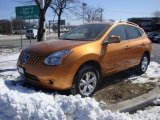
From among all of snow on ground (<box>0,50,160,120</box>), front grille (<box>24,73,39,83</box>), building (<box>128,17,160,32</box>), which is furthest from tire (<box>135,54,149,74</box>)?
building (<box>128,17,160,32</box>)

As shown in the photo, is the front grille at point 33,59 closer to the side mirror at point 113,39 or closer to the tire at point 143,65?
the side mirror at point 113,39

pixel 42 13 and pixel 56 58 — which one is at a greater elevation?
pixel 42 13

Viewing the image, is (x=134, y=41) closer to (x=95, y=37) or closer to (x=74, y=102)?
(x=95, y=37)

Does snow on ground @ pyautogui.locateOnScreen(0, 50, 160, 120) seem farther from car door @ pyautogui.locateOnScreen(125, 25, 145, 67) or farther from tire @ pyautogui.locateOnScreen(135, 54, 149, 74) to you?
tire @ pyautogui.locateOnScreen(135, 54, 149, 74)

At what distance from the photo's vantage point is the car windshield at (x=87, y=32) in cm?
662

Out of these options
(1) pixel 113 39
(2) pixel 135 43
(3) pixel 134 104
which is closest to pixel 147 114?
(3) pixel 134 104

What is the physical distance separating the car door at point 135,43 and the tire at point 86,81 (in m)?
1.73

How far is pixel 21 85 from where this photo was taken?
633 centimetres

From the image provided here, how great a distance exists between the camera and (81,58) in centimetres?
570

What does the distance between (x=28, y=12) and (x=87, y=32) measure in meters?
8.71

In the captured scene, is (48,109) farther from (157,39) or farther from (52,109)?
(157,39)

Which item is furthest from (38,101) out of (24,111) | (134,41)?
(134,41)

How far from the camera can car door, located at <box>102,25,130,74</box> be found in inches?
255

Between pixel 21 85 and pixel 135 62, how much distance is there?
3.28 m
